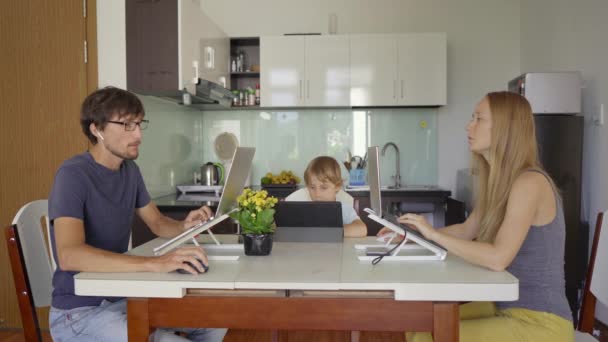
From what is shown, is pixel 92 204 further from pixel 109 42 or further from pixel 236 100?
pixel 236 100

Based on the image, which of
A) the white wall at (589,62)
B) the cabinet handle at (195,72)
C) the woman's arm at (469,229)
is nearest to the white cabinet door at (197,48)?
the cabinet handle at (195,72)

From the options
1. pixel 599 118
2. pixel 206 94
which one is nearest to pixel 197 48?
pixel 206 94

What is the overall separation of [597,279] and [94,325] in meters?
1.74

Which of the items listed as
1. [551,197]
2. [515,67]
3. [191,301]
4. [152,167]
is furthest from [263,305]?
[515,67]

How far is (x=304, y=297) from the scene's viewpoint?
138 centimetres

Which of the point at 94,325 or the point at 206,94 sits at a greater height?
the point at 206,94

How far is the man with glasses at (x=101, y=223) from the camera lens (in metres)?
1.49

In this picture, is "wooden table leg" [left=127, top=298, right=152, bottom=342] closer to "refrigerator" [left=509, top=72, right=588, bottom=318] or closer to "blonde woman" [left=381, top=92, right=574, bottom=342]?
"blonde woman" [left=381, top=92, right=574, bottom=342]

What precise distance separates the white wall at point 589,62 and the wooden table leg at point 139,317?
2.78m

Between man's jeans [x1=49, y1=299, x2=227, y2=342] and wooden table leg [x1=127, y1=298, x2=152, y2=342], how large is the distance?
103 millimetres

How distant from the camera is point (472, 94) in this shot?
177 inches

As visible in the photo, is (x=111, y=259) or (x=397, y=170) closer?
(x=111, y=259)

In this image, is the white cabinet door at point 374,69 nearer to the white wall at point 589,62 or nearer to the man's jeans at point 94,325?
Answer: the white wall at point 589,62

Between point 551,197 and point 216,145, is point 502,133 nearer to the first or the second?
point 551,197
